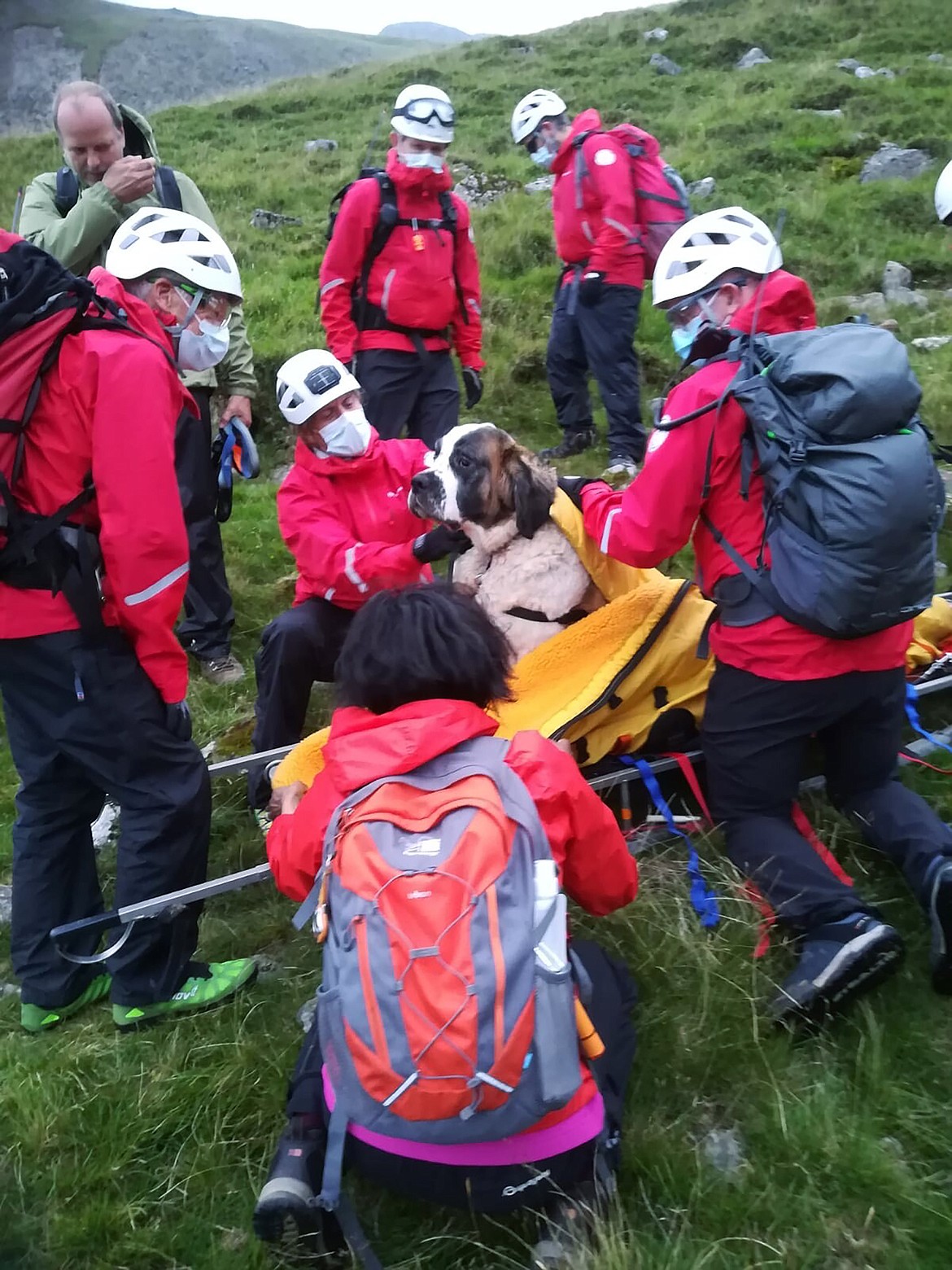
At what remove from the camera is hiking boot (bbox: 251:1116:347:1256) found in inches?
94.2

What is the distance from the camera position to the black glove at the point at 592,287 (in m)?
7.69

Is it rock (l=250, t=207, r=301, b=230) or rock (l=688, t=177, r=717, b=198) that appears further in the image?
rock (l=250, t=207, r=301, b=230)

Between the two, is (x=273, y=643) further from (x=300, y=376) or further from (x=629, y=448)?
(x=629, y=448)

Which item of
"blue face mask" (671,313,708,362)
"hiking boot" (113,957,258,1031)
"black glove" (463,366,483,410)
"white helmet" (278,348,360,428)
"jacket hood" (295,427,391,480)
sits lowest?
"hiking boot" (113,957,258,1031)

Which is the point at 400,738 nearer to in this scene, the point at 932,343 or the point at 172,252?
the point at 172,252

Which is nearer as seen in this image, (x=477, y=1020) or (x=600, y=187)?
(x=477, y=1020)

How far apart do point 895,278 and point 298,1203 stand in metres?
11.9

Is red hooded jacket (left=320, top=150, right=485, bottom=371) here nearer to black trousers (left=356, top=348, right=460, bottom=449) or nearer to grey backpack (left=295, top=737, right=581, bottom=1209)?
black trousers (left=356, top=348, right=460, bottom=449)

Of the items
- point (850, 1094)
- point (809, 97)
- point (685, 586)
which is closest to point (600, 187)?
point (685, 586)

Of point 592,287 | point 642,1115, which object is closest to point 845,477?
point 642,1115

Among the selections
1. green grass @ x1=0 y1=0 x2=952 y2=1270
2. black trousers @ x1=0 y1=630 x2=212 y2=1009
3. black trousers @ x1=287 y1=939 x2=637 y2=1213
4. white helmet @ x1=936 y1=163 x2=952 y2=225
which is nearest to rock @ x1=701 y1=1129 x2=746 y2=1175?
green grass @ x1=0 y1=0 x2=952 y2=1270

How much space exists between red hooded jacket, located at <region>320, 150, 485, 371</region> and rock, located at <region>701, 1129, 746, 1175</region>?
17.5 feet

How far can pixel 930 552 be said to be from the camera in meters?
3.11

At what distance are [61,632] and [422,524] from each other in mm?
2333
